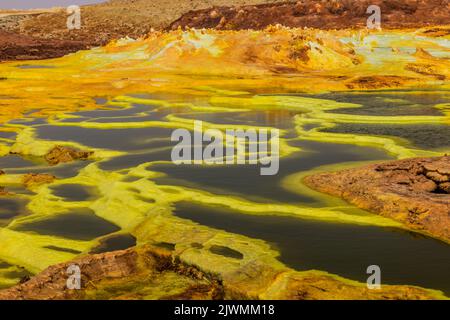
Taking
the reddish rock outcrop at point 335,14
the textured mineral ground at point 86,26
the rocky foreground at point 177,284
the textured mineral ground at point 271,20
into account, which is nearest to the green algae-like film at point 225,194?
the rocky foreground at point 177,284

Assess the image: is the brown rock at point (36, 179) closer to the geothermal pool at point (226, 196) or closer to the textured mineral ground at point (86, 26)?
the geothermal pool at point (226, 196)

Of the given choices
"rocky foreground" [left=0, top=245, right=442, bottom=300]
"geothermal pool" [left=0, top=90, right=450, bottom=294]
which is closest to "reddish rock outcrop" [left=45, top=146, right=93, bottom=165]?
"geothermal pool" [left=0, top=90, right=450, bottom=294]

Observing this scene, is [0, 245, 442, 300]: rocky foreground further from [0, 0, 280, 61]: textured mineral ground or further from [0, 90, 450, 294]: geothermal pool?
[0, 0, 280, 61]: textured mineral ground

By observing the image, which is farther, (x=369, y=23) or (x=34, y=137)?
(x=369, y=23)

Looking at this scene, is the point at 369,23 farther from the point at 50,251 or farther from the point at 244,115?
the point at 50,251

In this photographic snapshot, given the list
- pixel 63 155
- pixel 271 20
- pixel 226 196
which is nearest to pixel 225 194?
pixel 226 196

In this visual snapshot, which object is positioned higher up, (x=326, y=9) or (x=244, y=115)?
(x=326, y=9)

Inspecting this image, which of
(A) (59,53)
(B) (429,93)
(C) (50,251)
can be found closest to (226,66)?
(B) (429,93)
